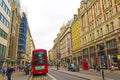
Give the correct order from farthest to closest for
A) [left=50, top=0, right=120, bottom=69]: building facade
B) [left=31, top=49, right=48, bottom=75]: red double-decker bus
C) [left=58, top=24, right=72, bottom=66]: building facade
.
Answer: [left=58, top=24, right=72, bottom=66]: building facade
[left=50, top=0, right=120, bottom=69]: building facade
[left=31, top=49, right=48, bottom=75]: red double-decker bus

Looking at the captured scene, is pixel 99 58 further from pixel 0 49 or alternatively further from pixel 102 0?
pixel 0 49

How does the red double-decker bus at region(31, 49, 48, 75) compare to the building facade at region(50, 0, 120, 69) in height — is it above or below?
below

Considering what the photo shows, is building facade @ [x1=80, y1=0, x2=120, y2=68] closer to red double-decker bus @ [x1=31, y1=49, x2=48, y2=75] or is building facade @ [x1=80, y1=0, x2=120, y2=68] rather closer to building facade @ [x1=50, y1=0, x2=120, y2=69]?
building facade @ [x1=50, y1=0, x2=120, y2=69]

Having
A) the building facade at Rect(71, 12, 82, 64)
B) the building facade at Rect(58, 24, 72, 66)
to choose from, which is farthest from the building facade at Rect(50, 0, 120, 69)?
the building facade at Rect(58, 24, 72, 66)

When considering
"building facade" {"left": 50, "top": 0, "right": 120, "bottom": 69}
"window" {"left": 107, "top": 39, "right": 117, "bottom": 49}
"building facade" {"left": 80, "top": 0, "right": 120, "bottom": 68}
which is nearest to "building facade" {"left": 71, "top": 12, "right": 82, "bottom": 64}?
"building facade" {"left": 50, "top": 0, "right": 120, "bottom": 69}

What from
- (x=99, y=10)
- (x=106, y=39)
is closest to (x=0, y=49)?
(x=106, y=39)

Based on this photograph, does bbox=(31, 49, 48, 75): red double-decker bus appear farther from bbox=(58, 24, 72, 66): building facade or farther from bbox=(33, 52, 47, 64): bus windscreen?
bbox=(58, 24, 72, 66): building facade

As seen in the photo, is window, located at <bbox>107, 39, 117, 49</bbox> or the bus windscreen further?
window, located at <bbox>107, 39, 117, 49</bbox>

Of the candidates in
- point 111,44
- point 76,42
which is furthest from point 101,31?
point 76,42

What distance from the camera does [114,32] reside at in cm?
3794

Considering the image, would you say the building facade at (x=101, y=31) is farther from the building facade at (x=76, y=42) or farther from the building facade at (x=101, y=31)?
the building facade at (x=76, y=42)

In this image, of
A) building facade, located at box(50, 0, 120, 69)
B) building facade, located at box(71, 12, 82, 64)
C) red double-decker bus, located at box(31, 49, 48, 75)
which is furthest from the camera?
building facade, located at box(71, 12, 82, 64)

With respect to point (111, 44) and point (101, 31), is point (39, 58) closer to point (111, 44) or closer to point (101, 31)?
point (111, 44)

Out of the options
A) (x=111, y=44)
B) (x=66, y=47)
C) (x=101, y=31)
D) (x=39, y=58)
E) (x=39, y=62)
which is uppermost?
(x=101, y=31)
